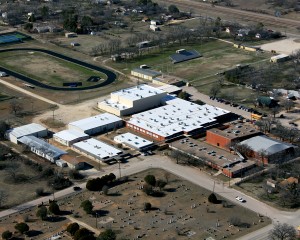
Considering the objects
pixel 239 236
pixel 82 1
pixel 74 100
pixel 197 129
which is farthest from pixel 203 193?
pixel 82 1

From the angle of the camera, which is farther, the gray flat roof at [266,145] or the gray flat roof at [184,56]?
the gray flat roof at [184,56]

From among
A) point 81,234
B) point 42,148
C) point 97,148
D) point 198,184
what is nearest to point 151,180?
point 198,184

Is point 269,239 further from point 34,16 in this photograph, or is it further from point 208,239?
point 34,16

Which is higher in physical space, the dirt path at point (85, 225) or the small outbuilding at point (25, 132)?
the small outbuilding at point (25, 132)

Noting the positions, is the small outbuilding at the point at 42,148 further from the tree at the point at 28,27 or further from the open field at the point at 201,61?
the tree at the point at 28,27

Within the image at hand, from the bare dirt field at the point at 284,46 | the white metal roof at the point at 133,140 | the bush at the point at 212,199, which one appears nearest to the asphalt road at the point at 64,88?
the white metal roof at the point at 133,140

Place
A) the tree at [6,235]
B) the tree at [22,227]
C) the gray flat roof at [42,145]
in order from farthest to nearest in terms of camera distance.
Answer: the gray flat roof at [42,145]
the tree at [22,227]
the tree at [6,235]

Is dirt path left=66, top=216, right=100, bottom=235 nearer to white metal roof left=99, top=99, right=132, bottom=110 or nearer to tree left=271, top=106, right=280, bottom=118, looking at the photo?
white metal roof left=99, top=99, right=132, bottom=110
